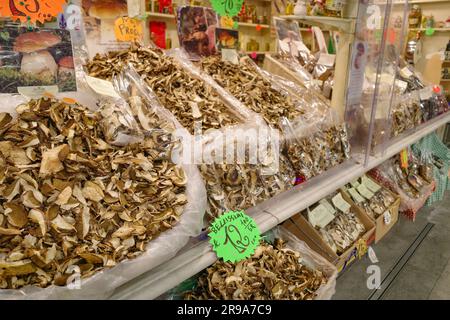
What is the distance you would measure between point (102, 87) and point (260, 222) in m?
0.54

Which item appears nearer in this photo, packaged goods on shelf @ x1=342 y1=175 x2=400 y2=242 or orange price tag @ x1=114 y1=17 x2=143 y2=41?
orange price tag @ x1=114 y1=17 x2=143 y2=41

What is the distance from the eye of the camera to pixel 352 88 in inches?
55.9

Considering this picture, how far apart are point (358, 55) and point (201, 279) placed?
1064 mm

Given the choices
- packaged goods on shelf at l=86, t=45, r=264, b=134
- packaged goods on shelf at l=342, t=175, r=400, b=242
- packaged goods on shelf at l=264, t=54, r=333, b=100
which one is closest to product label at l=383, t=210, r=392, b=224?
packaged goods on shelf at l=342, t=175, r=400, b=242

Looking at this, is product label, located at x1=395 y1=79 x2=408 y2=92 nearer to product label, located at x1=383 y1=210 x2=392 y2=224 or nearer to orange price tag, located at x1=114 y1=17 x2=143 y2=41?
product label, located at x1=383 y1=210 x2=392 y2=224

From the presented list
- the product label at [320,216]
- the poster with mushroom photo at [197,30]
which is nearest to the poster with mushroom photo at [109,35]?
the poster with mushroom photo at [197,30]

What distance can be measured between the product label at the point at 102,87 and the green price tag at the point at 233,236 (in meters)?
0.41

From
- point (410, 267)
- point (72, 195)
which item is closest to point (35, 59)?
point (72, 195)

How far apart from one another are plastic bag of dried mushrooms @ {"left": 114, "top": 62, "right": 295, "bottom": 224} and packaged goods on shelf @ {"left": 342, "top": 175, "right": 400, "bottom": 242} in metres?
0.73

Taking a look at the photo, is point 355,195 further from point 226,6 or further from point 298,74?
point 226,6

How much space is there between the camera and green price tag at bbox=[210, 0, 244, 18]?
1.16 meters

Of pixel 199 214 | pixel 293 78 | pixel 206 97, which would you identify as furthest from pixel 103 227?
pixel 293 78

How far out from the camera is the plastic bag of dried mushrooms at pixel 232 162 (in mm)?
860

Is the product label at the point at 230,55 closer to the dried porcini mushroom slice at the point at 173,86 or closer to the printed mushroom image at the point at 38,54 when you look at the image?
the dried porcini mushroom slice at the point at 173,86
